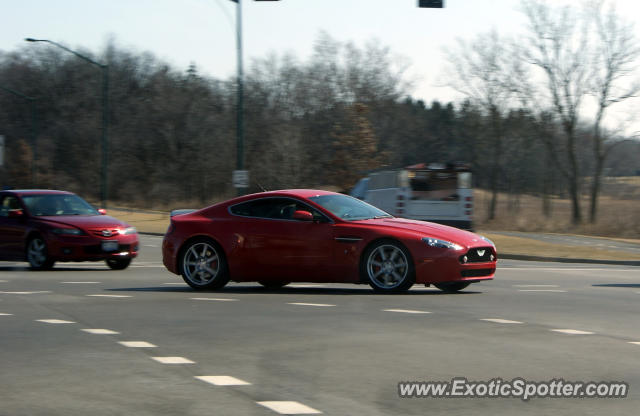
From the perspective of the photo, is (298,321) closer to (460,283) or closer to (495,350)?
(495,350)

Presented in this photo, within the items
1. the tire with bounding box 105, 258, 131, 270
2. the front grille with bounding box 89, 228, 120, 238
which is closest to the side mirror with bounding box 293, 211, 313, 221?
the front grille with bounding box 89, 228, 120, 238

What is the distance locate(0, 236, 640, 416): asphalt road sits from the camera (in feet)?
20.5

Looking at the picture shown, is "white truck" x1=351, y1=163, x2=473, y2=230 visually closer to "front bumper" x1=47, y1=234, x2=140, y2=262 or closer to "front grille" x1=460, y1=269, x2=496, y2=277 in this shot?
"front bumper" x1=47, y1=234, x2=140, y2=262

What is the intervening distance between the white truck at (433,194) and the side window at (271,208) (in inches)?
689

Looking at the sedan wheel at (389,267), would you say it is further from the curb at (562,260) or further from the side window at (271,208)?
the curb at (562,260)

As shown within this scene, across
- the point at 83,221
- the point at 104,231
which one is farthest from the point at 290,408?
the point at 83,221

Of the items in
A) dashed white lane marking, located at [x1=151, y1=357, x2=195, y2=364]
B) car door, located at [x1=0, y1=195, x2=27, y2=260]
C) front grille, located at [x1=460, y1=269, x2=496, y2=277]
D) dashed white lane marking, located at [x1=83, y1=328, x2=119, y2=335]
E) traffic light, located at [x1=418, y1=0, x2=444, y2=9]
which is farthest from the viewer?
traffic light, located at [x1=418, y1=0, x2=444, y2=9]

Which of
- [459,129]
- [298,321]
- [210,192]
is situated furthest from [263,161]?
[298,321]

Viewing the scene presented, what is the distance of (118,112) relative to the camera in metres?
85.2

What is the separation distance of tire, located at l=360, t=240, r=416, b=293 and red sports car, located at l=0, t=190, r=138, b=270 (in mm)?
7120

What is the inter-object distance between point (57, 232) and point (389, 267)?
806 cm

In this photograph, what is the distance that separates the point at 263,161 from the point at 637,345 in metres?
58.2

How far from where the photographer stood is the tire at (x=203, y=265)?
14047 millimetres

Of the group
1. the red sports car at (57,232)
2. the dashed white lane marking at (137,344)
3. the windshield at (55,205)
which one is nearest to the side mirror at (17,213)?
the red sports car at (57,232)
